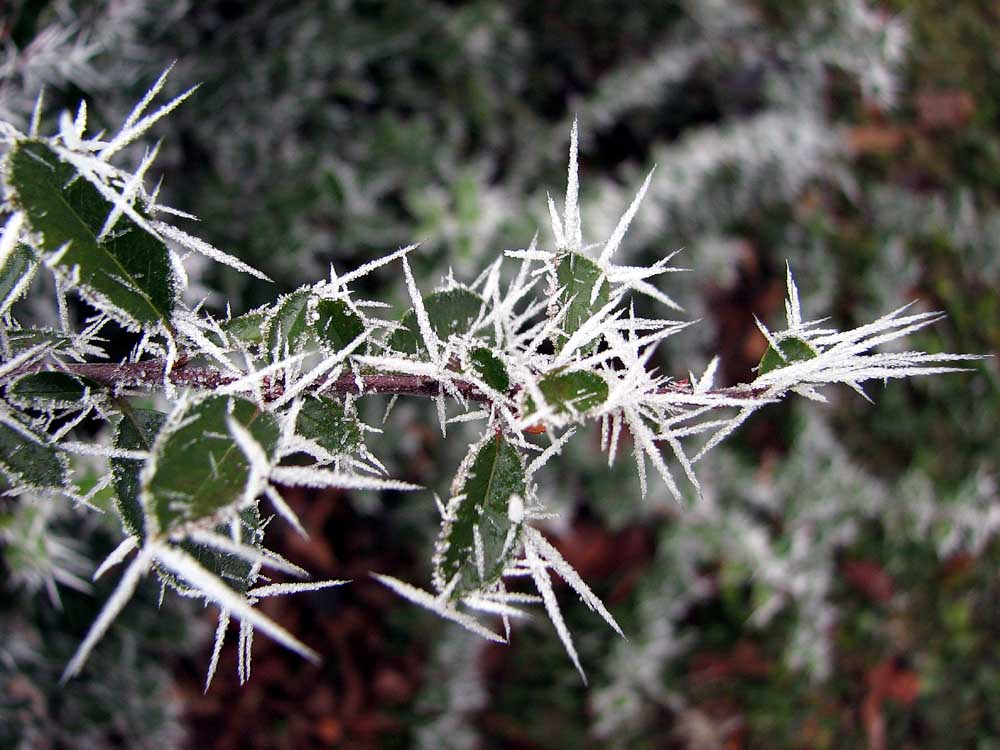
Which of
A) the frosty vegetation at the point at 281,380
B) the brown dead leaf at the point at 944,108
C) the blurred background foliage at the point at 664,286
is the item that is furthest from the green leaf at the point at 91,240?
the brown dead leaf at the point at 944,108

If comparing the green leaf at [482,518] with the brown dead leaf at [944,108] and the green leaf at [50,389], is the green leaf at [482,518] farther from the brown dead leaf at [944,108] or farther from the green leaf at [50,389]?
the brown dead leaf at [944,108]

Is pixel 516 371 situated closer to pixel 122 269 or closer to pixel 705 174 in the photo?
pixel 122 269

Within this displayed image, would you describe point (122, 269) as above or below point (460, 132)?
above

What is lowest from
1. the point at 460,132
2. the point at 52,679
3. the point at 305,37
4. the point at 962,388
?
the point at 962,388

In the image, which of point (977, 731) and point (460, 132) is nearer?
point (460, 132)

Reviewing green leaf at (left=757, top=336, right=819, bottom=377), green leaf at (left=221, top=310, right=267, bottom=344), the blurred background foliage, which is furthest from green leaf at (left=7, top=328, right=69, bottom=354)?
the blurred background foliage

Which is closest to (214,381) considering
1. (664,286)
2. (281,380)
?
(281,380)

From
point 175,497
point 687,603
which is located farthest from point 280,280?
point 687,603
